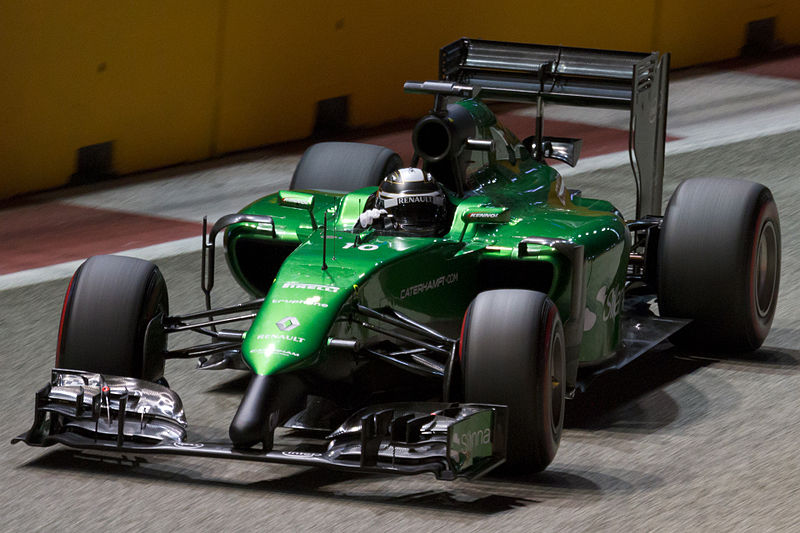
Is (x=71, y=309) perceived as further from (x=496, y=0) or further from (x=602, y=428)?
(x=496, y=0)

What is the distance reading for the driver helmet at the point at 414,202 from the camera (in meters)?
7.17

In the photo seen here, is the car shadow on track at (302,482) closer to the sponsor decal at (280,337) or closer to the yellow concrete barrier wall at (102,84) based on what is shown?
the sponsor decal at (280,337)

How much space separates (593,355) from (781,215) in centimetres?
469

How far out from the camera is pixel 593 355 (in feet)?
24.0

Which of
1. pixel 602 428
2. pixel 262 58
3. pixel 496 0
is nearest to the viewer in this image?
pixel 602 428

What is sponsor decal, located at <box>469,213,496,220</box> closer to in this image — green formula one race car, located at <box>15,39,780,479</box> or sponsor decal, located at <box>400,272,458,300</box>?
green formula one race car, located at <box>15,39,780,479</box>

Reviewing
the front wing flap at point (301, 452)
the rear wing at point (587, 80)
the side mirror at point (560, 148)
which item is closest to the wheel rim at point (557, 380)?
the front wing flap at point (301, 452)

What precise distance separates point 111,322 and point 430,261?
1.45m

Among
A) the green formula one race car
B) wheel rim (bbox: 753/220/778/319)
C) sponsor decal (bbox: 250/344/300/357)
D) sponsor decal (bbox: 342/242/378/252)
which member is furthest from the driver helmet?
wheel rim (bbox: 753/220/778/319)

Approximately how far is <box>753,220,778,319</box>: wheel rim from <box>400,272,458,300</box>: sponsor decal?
1.99 meters

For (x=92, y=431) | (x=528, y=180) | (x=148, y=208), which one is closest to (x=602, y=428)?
(x=528, y=180)

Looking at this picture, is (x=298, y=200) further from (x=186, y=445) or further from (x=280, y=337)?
(x=186, y=445)

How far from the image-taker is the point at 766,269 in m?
8.31

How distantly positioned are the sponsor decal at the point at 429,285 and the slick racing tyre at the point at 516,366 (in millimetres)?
585
